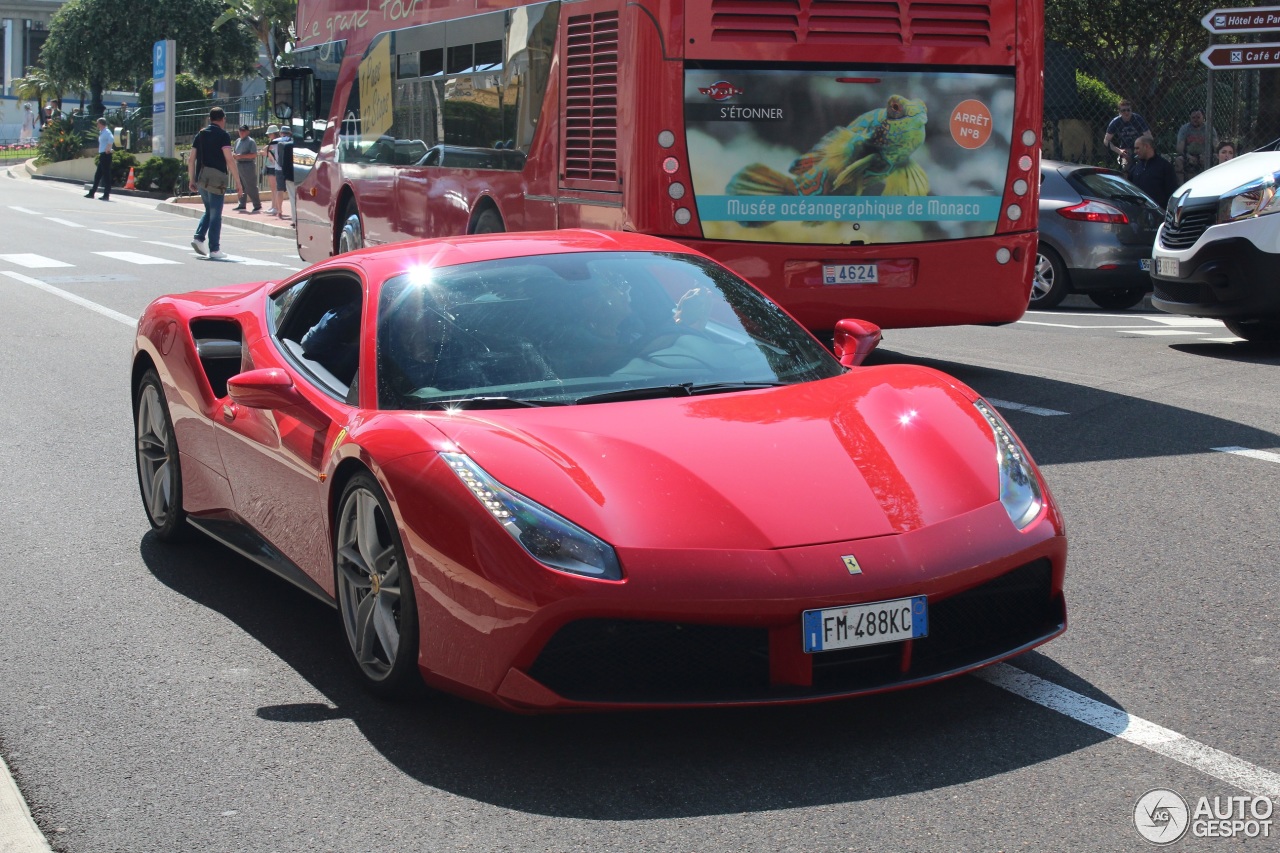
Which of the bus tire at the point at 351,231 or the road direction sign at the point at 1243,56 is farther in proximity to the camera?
the road direction sign at the point at 1243,56

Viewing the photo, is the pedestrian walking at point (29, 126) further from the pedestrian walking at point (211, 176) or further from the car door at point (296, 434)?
the car door at point (296, 434)

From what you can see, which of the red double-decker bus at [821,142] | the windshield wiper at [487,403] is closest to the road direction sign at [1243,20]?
the red double-decker bus at [821,142]

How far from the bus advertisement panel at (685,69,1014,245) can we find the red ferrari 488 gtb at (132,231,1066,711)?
430 cm

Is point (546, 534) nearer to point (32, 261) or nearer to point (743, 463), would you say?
point (743, 463)

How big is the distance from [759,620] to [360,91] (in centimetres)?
1315

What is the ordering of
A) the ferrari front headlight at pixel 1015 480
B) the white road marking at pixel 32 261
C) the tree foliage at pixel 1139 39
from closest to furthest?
the ferrari front headlight at pixel 1015 480
the white road marking at pixel 32 261
the tree foliage at pixel 1139 39

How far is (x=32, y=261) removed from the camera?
2102 cm

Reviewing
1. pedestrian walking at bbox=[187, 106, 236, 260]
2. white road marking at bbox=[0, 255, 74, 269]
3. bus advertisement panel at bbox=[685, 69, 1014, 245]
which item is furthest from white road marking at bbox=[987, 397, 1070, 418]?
pedestrian walking at bbox=[187, 106, 236, 260]

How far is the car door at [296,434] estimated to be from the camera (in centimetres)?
492

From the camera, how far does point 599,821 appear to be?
3672 mm

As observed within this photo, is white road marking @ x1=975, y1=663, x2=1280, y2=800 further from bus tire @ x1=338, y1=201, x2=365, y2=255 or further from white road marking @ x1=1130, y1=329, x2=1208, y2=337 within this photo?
bus tire @ x1=338, y1=201, x2=365, y2=255

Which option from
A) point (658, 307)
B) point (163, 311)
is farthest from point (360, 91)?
point (658, 307)

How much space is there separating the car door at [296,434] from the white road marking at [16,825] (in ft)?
3.87

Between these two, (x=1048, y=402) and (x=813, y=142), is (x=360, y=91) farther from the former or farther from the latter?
(x=1048, y=402)
